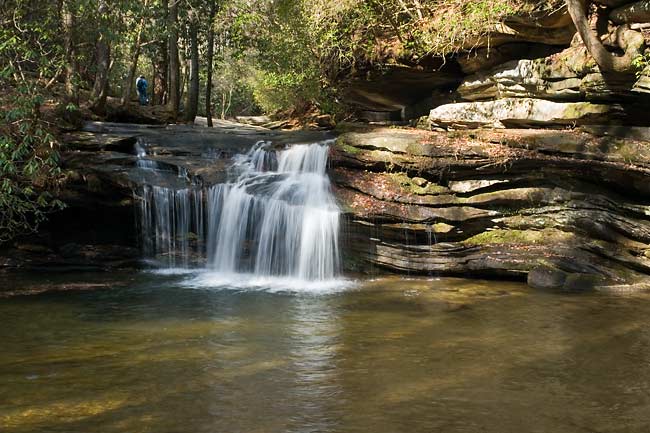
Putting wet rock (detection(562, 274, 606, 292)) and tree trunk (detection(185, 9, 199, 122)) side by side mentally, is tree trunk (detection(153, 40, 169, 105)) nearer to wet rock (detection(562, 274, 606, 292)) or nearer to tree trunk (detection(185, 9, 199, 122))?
tree trunk (detection(185, 9, 199, 122))

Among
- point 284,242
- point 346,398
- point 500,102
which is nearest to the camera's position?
point 346,398

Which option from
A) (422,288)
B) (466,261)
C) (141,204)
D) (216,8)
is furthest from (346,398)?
(216,8)

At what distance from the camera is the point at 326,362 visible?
7.84 m

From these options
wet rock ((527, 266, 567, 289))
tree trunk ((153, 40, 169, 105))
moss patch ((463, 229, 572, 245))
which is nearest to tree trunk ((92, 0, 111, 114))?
tree trunk ((153, 40, 169, 105))

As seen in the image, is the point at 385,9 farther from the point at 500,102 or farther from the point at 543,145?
the point at 543,145

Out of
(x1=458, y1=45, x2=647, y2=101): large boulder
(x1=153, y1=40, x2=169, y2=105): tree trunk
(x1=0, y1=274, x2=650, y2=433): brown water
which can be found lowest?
(x1=0, y1=274, x2=650, y2=433): brown water

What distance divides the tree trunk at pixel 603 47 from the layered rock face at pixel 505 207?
150cm

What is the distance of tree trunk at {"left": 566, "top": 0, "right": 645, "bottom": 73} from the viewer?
482 inches

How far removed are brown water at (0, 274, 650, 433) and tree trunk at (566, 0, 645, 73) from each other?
474 cm

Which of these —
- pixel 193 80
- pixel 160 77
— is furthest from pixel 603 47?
pixel 160 77

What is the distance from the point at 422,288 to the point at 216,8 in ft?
61.0

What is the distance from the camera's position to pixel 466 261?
43.8 feet

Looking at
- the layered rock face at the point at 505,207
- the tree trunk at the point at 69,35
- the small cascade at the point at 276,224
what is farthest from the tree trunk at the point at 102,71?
the layered rock face at the point at 505,207

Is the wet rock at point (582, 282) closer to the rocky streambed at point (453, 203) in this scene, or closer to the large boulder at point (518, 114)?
the rocky streambed at point (453, 203)
